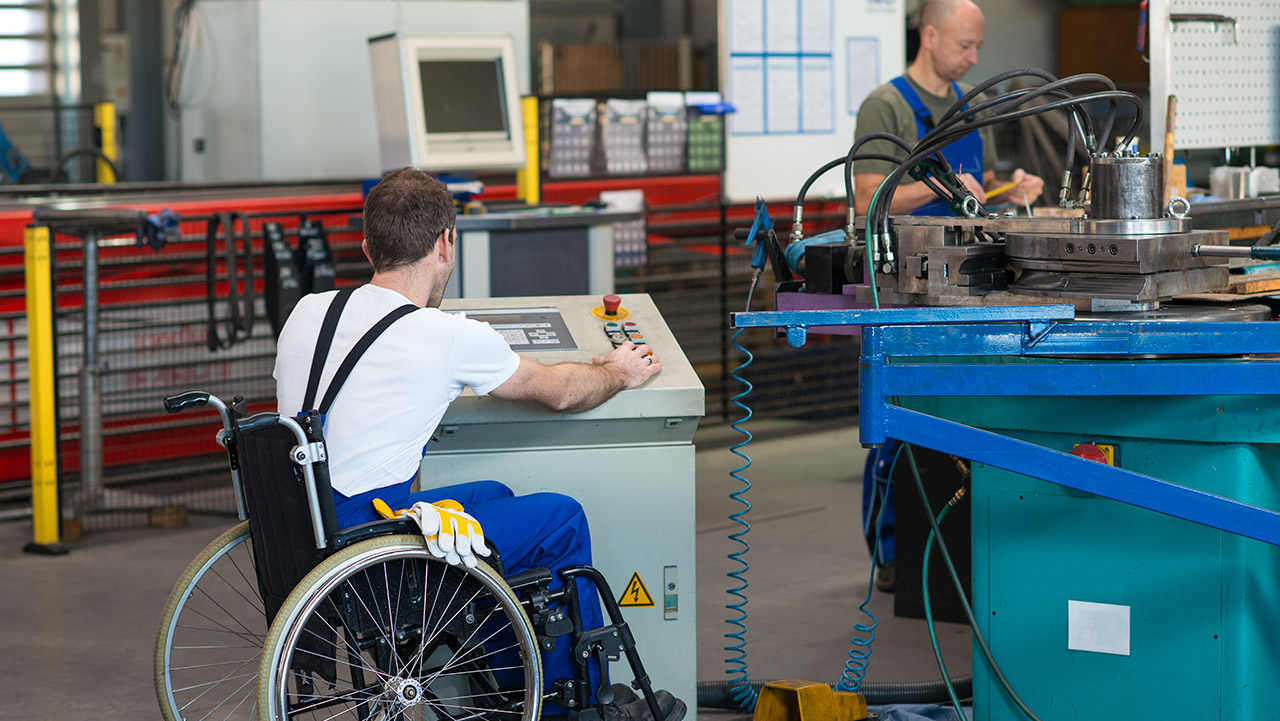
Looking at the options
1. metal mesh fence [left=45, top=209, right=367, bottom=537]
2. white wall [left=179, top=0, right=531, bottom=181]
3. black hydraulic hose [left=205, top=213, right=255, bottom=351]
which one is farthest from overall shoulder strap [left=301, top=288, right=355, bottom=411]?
white wall [left=179, top=0, right=531, bottom=181]

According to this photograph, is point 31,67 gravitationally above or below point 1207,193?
above

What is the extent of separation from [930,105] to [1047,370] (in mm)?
1854

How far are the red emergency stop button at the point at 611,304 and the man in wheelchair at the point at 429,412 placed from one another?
37cm

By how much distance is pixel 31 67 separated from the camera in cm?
834

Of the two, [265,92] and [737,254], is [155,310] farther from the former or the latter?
[737,254]

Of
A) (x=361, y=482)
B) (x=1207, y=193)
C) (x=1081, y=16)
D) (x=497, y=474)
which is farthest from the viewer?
(x=1081, y=16)

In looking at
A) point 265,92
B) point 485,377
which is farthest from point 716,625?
point 265,92

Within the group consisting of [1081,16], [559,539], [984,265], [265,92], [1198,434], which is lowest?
[559,539]

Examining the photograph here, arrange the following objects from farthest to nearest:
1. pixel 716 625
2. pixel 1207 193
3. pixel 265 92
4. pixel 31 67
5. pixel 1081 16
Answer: pixel 1081 16 < pixel 31 67 < pixel 265 92 < pixel 1207 193 < pixel 716 625

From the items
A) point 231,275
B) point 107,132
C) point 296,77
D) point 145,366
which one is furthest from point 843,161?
point 107,132

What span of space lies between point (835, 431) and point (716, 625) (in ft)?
9.55

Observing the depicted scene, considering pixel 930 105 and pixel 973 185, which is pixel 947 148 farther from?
pixel 973 185

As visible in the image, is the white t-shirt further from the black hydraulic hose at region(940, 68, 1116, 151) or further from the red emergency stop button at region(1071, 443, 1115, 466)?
the red emergency stop button at region(1071, 443, 1115, 466)

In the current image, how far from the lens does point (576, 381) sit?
2.54m
